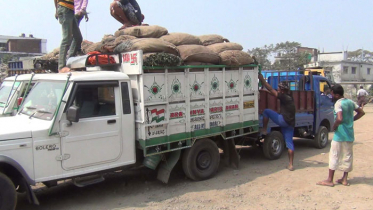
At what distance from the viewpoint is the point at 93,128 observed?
470cm

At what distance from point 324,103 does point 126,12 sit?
236 inches

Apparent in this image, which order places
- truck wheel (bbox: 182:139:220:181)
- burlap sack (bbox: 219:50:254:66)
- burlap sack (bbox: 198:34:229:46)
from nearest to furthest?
truck wheel (bbox: 182:139:220:181), burlap sack (bbox: 219:50:254:66), burlap sack (bbox: 198:34:229:46)

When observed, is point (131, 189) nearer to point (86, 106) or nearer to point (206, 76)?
point (86, 106)

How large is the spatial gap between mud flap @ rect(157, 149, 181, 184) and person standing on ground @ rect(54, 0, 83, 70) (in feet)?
8.76

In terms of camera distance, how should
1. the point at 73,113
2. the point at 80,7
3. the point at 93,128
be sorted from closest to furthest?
the point at 73,113 → the point at 93,128 → the point at 80,7

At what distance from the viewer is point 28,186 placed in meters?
4.17

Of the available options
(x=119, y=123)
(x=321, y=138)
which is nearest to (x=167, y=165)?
(x=119, y=123)

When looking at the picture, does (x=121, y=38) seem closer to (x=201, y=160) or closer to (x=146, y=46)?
(x=146, y=46)

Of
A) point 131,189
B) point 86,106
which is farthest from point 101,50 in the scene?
point 131,189

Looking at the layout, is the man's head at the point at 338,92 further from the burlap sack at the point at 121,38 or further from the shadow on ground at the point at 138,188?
the burlap sack at the point at 121,38

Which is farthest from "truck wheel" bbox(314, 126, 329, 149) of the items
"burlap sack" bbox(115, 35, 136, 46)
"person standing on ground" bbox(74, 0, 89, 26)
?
"person standing on ground" bbox(74, 0, 89, 26)

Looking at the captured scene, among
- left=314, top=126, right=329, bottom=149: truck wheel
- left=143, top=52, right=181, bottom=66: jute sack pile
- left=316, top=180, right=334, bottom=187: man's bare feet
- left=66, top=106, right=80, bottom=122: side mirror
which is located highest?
left=143, top=52, right=181, bottom=66: jute sack pile

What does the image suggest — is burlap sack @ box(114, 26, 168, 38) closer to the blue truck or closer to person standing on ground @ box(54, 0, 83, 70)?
person standing on ground @ box(54, 0, 83, 70)

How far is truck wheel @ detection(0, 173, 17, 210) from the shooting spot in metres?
3.94
